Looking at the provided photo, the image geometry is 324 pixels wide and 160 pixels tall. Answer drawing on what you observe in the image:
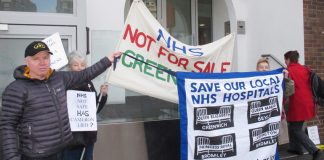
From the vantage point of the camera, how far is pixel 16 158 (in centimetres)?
299

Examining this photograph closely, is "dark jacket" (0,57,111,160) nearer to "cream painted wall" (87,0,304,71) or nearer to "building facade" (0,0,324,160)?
"building facade" (0,0,324,160)

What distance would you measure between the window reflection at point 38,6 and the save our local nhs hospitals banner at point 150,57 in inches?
38.1

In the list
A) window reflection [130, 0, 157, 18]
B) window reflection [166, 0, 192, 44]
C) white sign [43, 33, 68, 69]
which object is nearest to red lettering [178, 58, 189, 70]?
white sign [43, 33, 68, 69]

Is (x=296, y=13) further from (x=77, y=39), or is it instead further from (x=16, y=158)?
(x=16, y=158)

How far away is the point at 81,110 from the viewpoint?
149 inches

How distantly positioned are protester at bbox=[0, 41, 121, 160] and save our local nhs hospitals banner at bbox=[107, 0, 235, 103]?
1230 mm

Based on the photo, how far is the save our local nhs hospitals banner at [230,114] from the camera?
14.7 feet

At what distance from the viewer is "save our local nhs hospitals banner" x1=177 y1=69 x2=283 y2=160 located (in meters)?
4.49

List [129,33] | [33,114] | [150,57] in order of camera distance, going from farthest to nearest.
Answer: [150,57] → [129,33] → [33,114]

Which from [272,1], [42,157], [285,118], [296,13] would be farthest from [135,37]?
[296,13]

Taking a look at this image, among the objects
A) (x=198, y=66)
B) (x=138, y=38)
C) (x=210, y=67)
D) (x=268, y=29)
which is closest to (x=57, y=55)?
(x=138, y=38)

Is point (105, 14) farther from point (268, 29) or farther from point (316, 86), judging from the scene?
point (316, 86)

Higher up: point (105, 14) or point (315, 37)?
point (105, 14)

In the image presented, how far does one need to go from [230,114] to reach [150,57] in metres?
1.17
